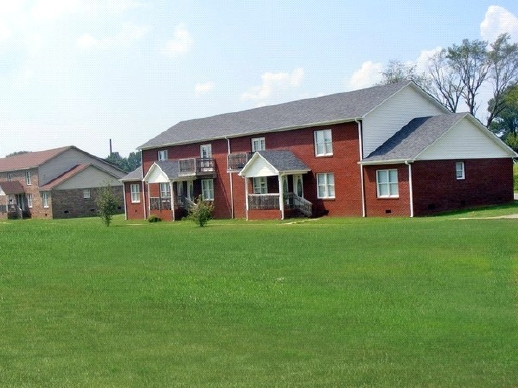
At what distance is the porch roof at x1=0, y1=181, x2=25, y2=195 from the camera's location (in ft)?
254

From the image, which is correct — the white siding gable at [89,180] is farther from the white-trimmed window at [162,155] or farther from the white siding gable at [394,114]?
the white siding gable at [394,114]

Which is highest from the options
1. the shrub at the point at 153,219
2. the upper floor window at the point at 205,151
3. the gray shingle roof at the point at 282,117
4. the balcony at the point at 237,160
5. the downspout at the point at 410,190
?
the gray shingle roof at the point at 282,117

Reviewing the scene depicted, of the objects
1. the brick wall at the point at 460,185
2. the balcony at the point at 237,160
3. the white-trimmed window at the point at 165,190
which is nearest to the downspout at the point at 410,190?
the brick wall at the point at 460,185

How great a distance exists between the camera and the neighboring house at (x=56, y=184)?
73.1 m

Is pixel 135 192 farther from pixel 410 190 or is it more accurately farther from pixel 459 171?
pixel 459 171

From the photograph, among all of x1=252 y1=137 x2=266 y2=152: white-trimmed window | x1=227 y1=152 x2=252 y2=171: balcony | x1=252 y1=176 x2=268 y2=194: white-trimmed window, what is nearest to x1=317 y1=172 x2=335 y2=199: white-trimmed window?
x1=252 y1=176 x2=268 y2=194: white-trimmed window

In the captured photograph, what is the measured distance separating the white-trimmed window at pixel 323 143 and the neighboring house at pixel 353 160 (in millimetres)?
57

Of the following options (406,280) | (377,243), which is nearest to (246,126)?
(377,243)

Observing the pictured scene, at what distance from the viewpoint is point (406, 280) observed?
15484mm

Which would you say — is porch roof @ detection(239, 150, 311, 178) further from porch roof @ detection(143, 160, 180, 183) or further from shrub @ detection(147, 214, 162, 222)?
shrub @ detection(147, 214, 162, 222)

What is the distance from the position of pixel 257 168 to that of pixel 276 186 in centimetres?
169

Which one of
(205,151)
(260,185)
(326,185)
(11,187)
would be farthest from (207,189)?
(11,187)

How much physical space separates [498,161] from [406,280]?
29.3 meters

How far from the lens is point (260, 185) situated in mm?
47250
